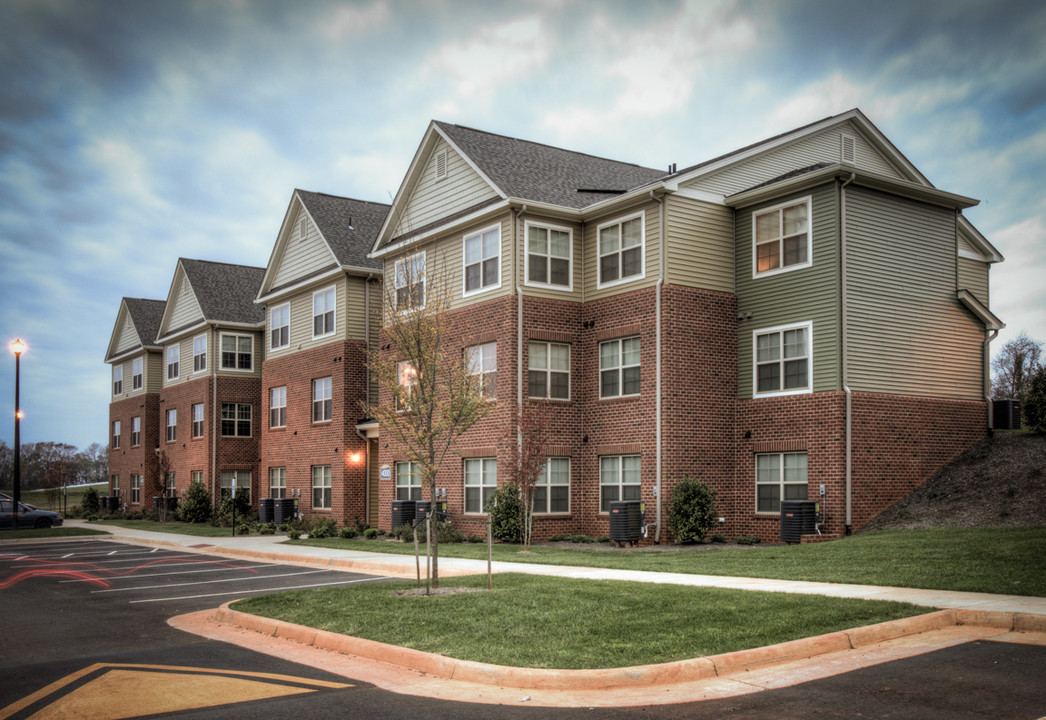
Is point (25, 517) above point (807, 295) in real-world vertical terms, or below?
below

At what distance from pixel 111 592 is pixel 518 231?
→ 45.3ft

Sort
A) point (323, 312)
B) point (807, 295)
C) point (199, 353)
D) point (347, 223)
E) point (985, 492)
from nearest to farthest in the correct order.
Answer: point (985, 492)
point (807, 295)
point (323, 312)
point (347, 223)
point (199, 353)

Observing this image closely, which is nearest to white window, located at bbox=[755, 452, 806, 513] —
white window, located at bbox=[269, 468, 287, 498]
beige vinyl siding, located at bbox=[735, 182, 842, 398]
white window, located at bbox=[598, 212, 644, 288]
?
beige vinyl siding, located at bbox=[735, 182, 842, 398]

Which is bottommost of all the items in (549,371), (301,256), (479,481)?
(479,481)

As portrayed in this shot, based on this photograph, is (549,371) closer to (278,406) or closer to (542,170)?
(542,170)

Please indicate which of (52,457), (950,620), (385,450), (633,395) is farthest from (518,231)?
(52,457)

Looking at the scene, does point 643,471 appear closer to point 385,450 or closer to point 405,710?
point 385,450

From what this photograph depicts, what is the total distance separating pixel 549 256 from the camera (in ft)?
83.3

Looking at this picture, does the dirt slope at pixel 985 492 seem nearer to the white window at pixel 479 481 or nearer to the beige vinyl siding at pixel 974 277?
the beige vinyl siding at pixel 974 277

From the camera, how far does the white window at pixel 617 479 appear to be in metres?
23.8

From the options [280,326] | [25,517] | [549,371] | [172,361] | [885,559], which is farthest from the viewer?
[172,361]

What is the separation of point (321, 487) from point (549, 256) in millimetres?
13928

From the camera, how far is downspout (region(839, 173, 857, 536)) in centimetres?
2136

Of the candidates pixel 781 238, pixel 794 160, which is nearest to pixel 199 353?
pixel 794 160
